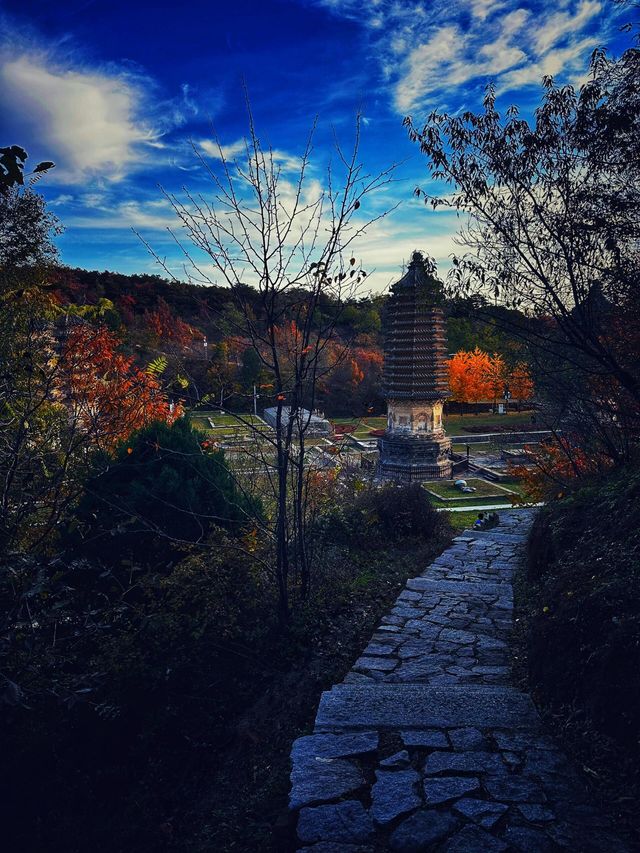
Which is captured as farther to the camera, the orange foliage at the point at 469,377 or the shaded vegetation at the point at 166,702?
the orange foliage at the point at 469,377

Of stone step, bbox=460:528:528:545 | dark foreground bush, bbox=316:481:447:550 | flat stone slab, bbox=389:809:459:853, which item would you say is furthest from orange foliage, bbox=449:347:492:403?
flat stone slab, bbox=389:809:459:853

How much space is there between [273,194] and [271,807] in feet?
16.9

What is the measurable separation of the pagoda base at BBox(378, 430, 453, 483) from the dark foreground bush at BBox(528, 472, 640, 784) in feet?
51.3

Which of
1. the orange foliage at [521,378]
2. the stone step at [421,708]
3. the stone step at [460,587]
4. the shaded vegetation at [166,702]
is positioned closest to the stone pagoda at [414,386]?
the orange foliage at [521,378]

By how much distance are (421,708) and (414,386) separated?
19.2m

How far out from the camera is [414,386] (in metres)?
22.9

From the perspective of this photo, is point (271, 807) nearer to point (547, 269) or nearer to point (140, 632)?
point (140, 632)

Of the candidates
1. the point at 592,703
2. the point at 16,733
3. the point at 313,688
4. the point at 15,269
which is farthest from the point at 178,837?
the point at 15,269

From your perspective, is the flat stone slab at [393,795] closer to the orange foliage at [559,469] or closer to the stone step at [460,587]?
the stone step at [460,587]

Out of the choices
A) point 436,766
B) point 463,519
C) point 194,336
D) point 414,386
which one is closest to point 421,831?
point 436,766

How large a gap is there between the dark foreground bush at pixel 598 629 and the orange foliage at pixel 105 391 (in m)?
6.77

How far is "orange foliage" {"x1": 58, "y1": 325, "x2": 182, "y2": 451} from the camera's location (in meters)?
10.1

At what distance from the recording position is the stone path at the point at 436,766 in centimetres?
308

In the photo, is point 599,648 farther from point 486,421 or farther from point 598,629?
point 486,421
